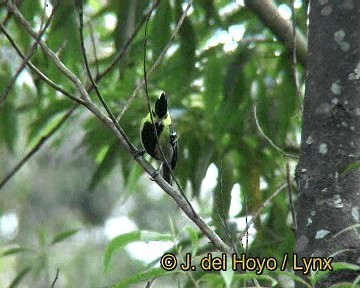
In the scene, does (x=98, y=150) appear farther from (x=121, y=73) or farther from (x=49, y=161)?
(x=49, y=161)

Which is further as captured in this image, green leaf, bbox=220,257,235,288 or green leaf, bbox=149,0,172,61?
green leaf, bbox=149,0,172,61

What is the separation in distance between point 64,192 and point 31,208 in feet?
1.56

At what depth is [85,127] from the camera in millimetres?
3244

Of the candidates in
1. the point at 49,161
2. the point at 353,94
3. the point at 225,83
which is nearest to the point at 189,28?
the point at 225,83

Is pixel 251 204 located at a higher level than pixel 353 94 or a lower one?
higher

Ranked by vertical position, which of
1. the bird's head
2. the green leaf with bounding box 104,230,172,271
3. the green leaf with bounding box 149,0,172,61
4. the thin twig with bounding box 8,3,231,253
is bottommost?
the green leaf with bounding box 104,230,172,271

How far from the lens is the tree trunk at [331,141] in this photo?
1.69 m

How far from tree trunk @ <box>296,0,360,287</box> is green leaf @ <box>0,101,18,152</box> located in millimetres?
1677

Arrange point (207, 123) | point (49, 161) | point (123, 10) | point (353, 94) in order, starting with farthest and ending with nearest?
1. point (49, 161)
2. point (207, 123)
3. point (123, 10)
4. point (353, 94)

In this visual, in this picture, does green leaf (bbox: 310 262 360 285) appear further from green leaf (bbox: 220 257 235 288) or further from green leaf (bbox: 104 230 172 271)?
green leaf (bbox: 104 230 172 271)

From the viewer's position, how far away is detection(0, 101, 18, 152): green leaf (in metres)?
3.30

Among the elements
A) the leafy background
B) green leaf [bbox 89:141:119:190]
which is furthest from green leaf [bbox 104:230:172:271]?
green leaf [bbox 89:141:119:190]

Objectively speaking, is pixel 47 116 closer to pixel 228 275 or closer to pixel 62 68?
pixel 62 68

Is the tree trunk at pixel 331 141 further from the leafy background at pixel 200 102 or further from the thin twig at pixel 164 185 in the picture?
the leafy background at pixel 200 102
